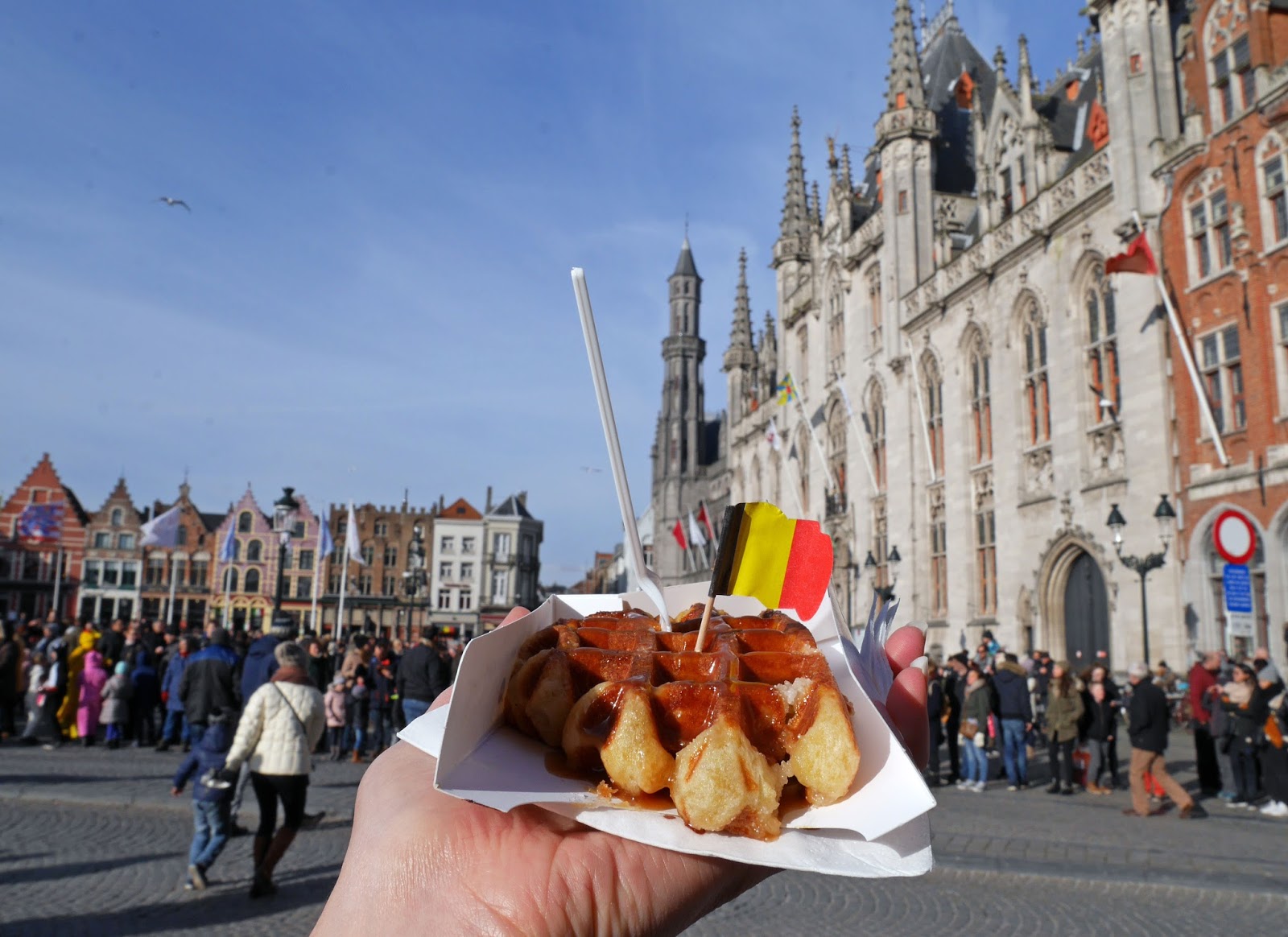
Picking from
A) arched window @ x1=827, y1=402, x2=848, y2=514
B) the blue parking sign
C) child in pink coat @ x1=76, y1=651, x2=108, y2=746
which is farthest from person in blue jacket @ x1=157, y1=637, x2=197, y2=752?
arched window @ x1=827, y1=402, x2=848, y2=514

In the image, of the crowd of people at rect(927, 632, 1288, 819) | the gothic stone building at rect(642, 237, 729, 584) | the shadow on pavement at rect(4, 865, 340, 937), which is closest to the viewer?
the shadow on pavement at rect(4, 865, 340, 937)

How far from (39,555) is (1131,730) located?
79237 mm

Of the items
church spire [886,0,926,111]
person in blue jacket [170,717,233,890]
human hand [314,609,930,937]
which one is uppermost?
church spire [886,0,926,111]

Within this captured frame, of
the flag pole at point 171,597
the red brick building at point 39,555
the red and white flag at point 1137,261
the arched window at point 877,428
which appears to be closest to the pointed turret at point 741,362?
the arched window at point 877,428

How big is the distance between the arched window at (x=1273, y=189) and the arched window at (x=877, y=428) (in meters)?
15.3

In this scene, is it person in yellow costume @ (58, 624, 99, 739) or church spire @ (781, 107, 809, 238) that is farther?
church spire @ (781, 107, 809, 238)

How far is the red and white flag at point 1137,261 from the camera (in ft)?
60.9

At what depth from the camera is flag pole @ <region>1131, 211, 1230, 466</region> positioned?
1755 centimetres

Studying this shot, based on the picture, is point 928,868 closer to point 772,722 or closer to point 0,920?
point 772,722

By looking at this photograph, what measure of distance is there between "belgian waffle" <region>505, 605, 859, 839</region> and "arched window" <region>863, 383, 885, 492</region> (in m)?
30.5

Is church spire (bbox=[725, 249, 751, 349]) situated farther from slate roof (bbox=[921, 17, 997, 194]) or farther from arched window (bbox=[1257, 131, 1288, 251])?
arched window (bbox=[1257, 131, 1288, 251])

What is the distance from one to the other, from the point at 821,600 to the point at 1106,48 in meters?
23.6

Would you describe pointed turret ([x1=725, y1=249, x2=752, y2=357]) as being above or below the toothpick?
above

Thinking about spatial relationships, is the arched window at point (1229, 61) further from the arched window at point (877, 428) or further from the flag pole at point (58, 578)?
the flag pole at point (58, 578)
